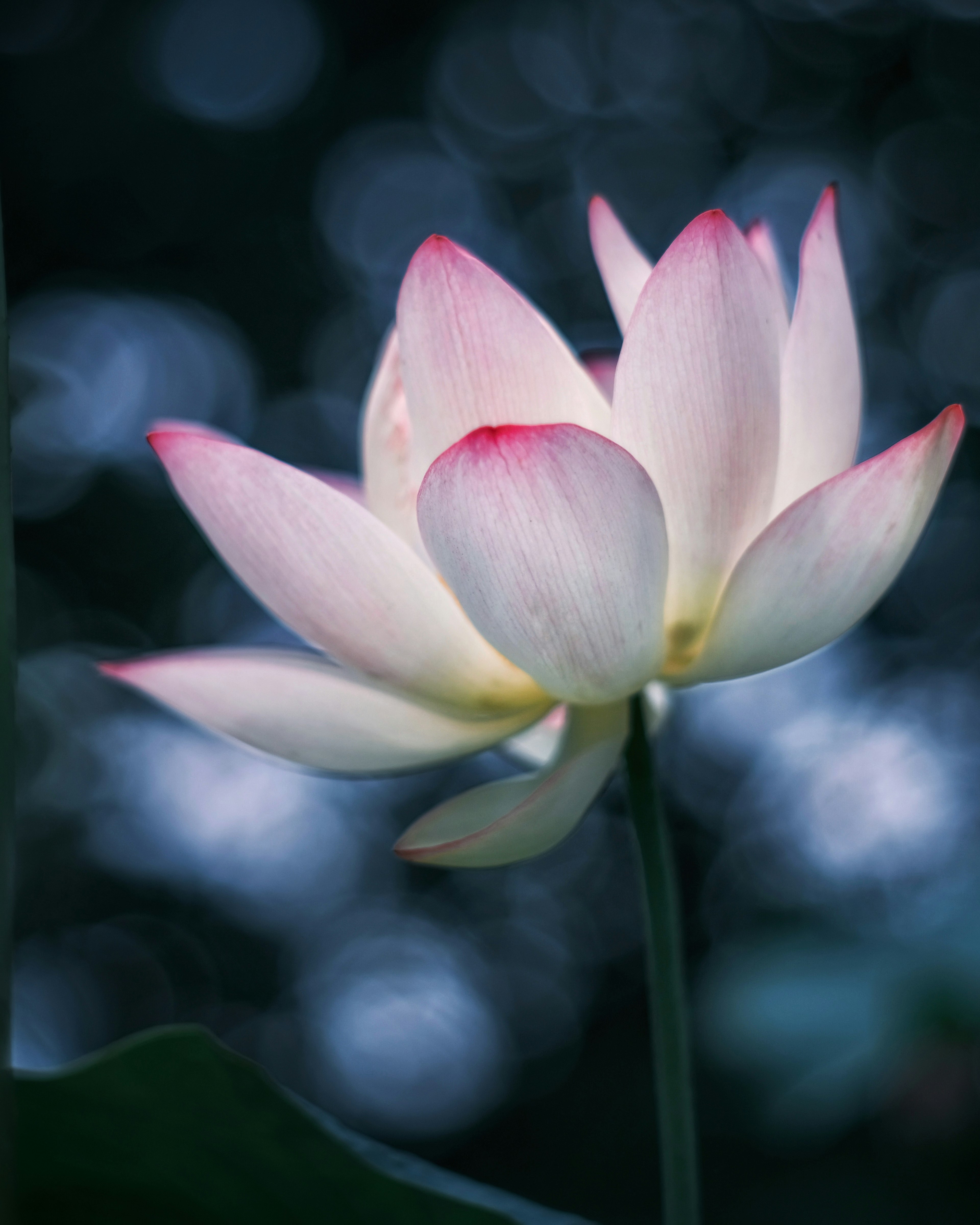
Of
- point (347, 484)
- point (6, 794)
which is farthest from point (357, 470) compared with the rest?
point (6, 794)

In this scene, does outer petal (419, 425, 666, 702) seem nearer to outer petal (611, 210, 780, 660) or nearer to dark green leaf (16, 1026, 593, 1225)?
outer petal (611, 210, 780, 660)

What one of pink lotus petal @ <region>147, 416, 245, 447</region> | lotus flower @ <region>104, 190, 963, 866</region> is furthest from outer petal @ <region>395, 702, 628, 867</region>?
pink lotus petal @ <region>147, 416, 245, 447</region>

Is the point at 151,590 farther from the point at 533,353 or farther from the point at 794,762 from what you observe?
the point at 533,353

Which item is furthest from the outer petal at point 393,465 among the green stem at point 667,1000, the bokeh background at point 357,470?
the bokeh background at point 357,470

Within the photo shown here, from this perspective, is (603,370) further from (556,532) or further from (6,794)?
(6,794)

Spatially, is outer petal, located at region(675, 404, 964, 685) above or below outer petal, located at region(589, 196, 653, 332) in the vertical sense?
below

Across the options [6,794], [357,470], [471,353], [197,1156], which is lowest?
[197,1156]

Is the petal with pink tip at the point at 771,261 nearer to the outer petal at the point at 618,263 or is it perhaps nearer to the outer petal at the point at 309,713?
the outer petal at the point at 618,263

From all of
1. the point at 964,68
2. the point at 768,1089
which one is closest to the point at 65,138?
the point at 964,68
